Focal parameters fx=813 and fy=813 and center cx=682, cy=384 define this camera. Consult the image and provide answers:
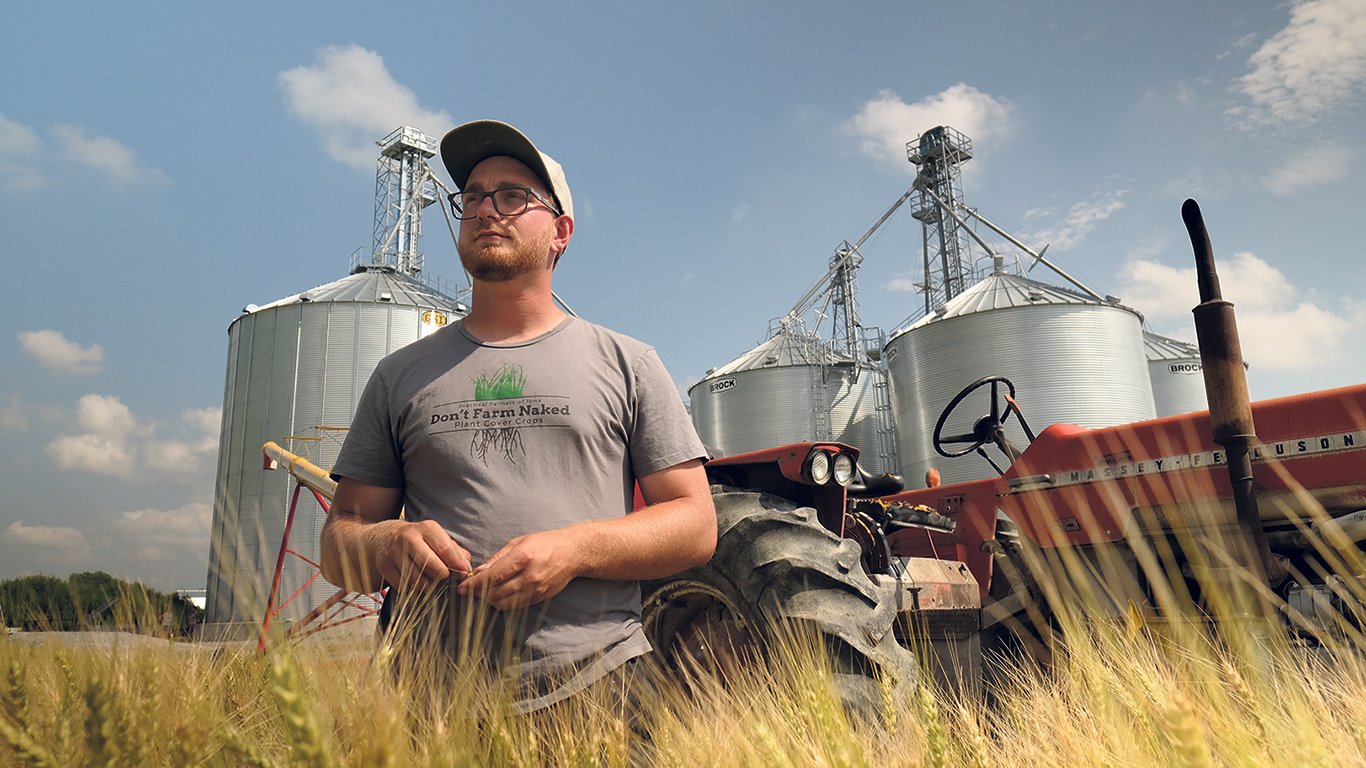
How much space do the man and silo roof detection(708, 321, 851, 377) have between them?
2282 centimetres

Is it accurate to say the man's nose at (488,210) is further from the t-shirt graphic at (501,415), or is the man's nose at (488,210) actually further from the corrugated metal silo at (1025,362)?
the corrugated metal silo at (1025,362)

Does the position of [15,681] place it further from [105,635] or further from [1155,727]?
[1155,727]

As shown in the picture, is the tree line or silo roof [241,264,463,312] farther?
silo roof [241,264,463,312]

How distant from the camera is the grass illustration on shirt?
55.3 inches

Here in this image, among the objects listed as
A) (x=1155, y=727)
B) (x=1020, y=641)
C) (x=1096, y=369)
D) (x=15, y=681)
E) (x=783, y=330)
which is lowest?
(x=1020, y=641)

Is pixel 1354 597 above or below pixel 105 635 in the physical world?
below

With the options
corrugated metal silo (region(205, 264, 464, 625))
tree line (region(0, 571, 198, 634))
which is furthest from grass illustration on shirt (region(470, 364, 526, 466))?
corrugated metal silo (region(205, 264, 464, 625))

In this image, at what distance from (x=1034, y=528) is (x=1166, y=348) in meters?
24.5

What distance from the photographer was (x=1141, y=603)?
316cm

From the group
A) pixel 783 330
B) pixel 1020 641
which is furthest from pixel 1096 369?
pixel 1020 641

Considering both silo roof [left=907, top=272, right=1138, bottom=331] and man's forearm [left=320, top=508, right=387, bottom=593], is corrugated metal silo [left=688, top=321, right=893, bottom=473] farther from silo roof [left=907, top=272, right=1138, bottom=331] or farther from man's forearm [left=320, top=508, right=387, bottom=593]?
man's forearm [left=320, top=508, right=387, bottom=593]

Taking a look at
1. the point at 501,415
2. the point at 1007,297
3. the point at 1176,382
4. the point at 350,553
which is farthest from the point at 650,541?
the point at 1176,382

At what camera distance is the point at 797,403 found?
2369cm

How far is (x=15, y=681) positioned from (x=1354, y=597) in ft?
10.2
